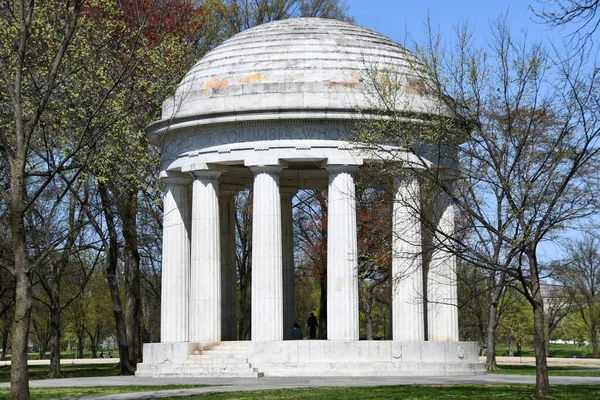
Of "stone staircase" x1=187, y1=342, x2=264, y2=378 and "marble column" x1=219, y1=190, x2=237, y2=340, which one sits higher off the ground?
"marble column" x1=219, y1=190, x2=237, y2=340

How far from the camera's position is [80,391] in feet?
129

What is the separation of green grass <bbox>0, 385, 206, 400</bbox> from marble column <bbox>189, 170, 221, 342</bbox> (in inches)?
389

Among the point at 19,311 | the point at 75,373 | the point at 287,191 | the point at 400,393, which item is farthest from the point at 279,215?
the point at 75,373

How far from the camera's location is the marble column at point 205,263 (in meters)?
50.6

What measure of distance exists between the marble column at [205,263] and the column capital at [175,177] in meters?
1.72

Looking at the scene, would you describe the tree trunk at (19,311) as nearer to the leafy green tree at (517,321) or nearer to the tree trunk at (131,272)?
the tree trunk at (131,272)

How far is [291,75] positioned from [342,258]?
29.7 ft

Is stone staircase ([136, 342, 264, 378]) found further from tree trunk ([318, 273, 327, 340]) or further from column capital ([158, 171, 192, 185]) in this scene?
tree trunk ([318, 273, 327, 340])

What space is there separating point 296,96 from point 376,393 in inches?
745

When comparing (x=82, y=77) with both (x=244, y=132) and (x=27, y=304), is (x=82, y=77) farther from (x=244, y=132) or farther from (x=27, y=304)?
(x=27, y=304)

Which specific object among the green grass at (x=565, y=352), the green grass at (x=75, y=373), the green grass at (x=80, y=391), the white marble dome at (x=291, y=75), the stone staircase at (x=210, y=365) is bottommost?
the green grass at (x=565, y=352)

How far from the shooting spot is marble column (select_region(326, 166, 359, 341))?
4866 centimetres

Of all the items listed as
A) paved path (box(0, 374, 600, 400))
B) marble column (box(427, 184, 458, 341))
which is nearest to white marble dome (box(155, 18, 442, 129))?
marble column (box(427, 184, 458, 341))

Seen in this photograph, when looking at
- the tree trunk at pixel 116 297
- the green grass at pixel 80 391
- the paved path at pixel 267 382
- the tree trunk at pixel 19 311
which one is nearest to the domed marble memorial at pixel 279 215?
the paved path at pixel 267 382
